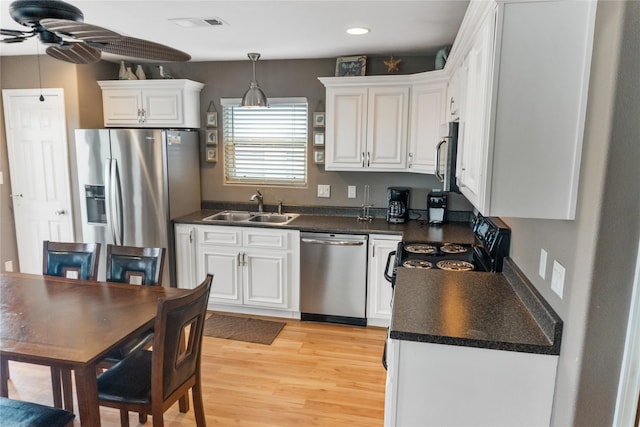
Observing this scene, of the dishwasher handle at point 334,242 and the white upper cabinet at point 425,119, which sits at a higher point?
the white upper cabinet at point 425,119

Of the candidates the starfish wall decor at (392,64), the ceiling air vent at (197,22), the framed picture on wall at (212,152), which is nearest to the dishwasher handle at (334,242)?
the framed picture on wall at (212,152)

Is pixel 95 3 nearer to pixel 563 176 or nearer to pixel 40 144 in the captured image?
pixel 40 144

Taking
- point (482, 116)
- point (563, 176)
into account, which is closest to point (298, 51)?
point (482, 116)

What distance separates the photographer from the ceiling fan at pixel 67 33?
1.58 m

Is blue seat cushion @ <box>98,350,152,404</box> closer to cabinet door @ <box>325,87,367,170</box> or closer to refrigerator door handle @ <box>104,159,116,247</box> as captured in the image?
refrigerator door handle @ <box>104,159,116,247</box>

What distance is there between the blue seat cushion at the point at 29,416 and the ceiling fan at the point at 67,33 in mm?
1545

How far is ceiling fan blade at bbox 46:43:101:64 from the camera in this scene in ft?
6.69

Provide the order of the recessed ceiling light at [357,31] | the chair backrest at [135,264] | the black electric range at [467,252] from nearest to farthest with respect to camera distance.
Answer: the black electric range at [467,252] < the chair backrest at [135,264] < the recessed ceiling light at [357,31]

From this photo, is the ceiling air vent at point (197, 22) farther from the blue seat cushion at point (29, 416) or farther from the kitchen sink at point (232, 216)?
the blue seat cushion at point (29, 416)

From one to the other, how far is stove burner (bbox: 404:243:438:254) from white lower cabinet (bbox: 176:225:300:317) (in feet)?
3.47

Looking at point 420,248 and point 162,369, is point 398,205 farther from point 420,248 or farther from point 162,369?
point 162,369

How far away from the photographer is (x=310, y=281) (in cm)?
372

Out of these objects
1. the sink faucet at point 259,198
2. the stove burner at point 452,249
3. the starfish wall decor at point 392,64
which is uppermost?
the starfish wall decor at point 392,64

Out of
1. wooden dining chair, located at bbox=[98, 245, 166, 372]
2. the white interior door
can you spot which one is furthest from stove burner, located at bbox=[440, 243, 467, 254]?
the white interior door
